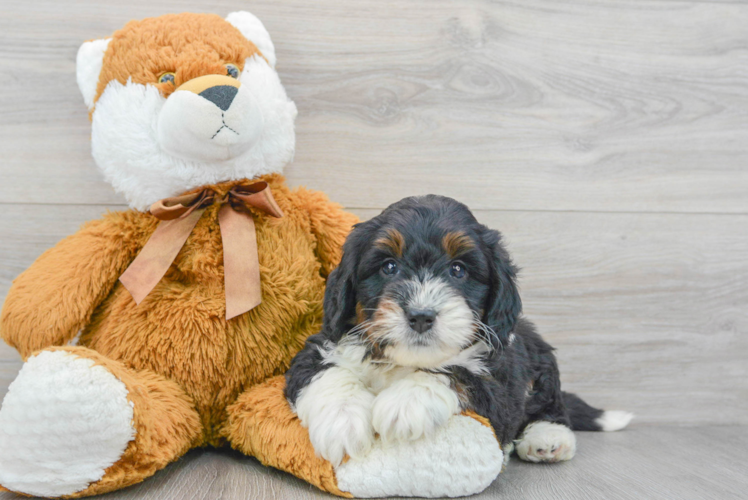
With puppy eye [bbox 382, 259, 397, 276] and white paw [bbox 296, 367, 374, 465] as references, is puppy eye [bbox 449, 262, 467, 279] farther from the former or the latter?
white paw [bbox 296, 367, 374, 465]

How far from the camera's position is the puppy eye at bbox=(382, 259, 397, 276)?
1420 mm

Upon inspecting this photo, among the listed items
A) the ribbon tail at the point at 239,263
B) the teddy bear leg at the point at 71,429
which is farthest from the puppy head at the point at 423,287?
the teddy bear leg at the point at 71,429

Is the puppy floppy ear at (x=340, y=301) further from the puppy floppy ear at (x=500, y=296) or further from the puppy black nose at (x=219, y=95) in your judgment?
the puppy black nose at (x=219, y=95)

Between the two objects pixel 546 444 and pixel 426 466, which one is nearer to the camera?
pixel 426 466

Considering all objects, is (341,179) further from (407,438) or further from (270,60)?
Answer: (407,438)

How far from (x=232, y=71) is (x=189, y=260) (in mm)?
533

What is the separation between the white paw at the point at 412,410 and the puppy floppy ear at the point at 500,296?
0.63 feet

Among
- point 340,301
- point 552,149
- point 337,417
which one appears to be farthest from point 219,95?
point 552,149

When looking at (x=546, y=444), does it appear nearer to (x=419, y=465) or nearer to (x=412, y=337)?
(x=419, y=465)

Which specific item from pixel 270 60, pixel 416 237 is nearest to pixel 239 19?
pixel 270 60

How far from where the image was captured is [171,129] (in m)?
1.53

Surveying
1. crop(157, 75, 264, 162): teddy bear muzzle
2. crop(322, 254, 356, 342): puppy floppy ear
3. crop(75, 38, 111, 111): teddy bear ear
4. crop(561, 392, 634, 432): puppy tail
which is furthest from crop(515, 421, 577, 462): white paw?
crop(75, 38, 111, 111): teddy bear ear

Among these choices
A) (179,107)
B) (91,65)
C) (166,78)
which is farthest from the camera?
(91,65)

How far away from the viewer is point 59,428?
1.28m
